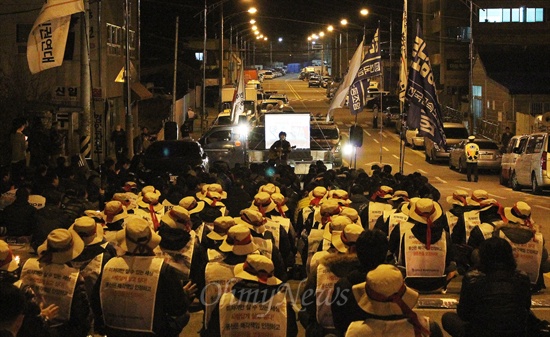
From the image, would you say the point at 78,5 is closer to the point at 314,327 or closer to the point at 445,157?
the point at 314,327

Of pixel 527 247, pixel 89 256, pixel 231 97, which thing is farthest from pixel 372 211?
pixel 231 97

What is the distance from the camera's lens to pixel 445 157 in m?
40.6

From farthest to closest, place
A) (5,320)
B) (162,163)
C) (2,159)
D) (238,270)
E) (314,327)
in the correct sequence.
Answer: (2,159), (162,163), (314,327), (238,270), (5,320)

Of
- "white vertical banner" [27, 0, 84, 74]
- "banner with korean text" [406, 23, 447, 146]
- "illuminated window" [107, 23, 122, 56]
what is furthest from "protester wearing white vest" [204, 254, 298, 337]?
"illuminated window" [107, 23, 122, 56]

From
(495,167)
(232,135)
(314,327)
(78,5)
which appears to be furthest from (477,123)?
(314,327)

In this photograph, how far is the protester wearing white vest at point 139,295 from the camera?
6820 millimetres

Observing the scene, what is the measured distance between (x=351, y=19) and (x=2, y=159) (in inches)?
3491

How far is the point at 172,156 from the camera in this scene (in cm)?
2552

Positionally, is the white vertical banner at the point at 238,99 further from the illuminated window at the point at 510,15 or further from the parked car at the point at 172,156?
the illuminated window at the point at 510,15

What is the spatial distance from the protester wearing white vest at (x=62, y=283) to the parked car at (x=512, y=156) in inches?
919

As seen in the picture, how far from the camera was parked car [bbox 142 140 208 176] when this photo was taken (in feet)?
81.8

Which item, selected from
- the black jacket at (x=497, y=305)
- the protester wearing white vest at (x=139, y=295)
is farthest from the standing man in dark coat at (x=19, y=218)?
the black jacket at (x=497, y=305)

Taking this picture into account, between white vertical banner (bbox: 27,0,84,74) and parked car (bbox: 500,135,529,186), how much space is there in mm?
14957

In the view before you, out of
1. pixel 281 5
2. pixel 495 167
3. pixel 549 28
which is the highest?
pixel 281 5
